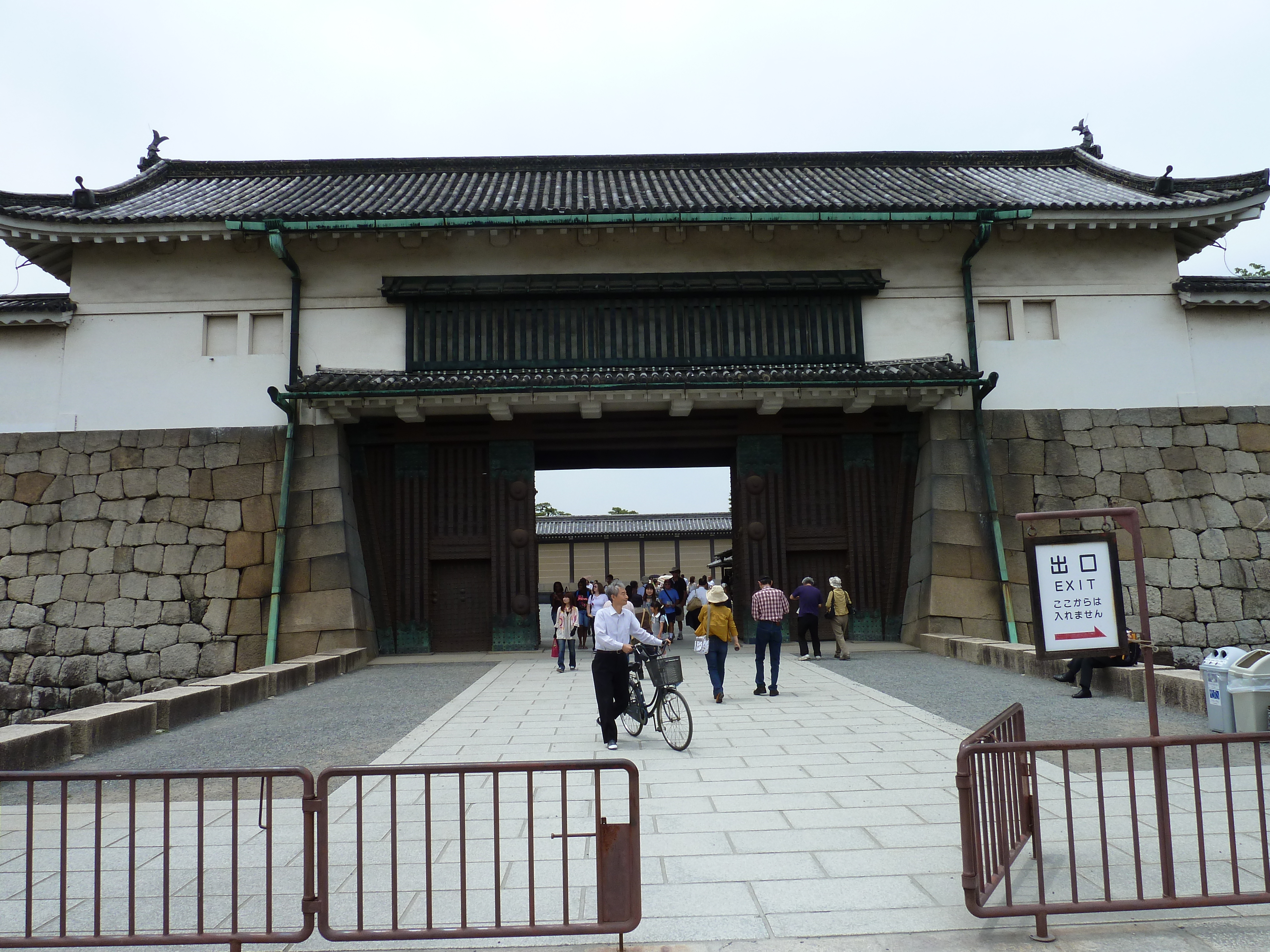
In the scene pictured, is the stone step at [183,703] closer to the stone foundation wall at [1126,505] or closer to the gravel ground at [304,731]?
the gravel ground at [304,731]

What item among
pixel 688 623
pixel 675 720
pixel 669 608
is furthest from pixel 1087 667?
pixel 669 608

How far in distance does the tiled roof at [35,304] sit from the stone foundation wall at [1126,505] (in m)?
16.4

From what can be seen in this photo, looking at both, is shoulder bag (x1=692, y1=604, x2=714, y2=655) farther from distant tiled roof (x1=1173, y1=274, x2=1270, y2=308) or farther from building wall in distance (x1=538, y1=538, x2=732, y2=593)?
building wall in distance (x1=538, y1=538, x2=732, y2=593)

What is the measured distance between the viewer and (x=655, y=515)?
137 feet

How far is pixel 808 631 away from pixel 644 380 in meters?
5.42

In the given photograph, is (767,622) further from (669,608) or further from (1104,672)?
(669,608)

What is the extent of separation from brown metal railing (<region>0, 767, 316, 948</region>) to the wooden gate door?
9274mm

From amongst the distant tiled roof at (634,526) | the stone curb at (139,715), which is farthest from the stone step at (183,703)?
the distant tiled roof at (634,526)

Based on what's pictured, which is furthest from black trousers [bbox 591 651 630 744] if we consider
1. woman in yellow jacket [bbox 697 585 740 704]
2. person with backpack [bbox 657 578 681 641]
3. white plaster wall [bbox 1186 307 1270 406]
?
white plaster wall [bbox 1186 307 1270 406]

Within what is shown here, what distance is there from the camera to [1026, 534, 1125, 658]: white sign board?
4.82 metres

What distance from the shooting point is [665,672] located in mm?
8312

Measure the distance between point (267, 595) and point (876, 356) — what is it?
12.2 metres

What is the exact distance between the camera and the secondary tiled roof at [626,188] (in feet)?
50.7

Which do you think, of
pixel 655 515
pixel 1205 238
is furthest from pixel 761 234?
pixel 655 515
